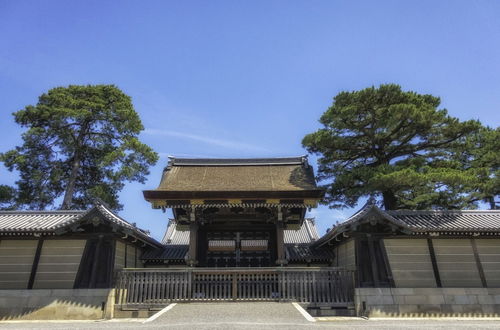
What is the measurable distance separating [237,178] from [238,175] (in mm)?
570

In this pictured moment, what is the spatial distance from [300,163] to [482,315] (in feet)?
32.3

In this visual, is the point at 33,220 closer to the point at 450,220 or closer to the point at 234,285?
the point at 234,285

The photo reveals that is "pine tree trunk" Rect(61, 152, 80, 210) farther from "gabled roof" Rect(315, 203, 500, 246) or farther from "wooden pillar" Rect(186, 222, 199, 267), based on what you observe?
"gabled roof" Rect(315, 203, 500, 246)

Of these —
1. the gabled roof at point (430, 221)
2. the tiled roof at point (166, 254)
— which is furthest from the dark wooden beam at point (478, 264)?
the tiled roof at point (166, 254)

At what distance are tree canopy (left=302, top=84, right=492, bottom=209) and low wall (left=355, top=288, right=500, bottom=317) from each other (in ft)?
14.2

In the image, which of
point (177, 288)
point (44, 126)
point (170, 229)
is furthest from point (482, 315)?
point (44, 126)

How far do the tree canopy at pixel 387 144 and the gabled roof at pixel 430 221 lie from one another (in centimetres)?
131

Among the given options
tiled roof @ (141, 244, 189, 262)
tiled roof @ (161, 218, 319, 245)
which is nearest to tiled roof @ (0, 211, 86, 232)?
tiled roof @ (141, 244, 189, 262)

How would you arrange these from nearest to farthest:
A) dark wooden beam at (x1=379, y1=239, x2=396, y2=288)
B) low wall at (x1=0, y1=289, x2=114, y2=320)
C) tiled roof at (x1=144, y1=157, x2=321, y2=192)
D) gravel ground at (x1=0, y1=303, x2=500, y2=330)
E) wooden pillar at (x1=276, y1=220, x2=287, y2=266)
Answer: gravel ground at (x1=0, y1=303, x2=500, y2=330) → low wall at (x1=0, y1=289, x2=114, y2=320) → dark wooden beam at (x1=379, y1=239, x2=396, y2=288) → wooden pillar at (x1=276, y1=220, x2=287, y2=266) → tiled roof at (x1=144, y1=157, x2=321, y2=192)

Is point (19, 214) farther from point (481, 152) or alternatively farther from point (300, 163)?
point (481, 152)

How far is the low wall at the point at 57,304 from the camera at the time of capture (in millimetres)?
11180

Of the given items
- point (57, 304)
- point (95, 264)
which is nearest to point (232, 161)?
point (95, 264)

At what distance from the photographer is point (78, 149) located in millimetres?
22406

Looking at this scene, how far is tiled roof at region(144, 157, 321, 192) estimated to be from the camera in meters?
14.0
